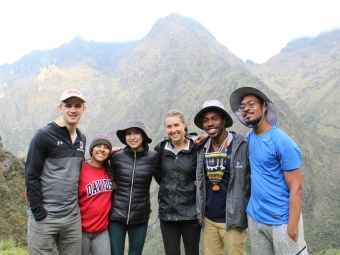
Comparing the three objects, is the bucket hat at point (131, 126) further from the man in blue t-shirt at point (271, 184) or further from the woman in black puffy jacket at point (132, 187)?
the man in blue t-shirt at point (271, 184)

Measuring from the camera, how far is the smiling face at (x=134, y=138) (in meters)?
5.77

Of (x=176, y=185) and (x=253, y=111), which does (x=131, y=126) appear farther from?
(x=253, y=111)

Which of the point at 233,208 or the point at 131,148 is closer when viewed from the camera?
the point at 233,208

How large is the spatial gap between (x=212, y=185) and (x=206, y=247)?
117cm

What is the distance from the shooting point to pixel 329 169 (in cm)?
14800

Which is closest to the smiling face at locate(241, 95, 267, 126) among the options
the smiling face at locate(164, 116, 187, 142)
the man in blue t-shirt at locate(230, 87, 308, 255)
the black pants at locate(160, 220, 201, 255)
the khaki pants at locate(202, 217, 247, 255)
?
the man in blue t-shirt at locate(230, 87, 308, 255)

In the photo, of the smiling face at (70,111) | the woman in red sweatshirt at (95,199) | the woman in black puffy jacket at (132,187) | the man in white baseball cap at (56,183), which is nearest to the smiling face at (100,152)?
the woman in red sweatshirt at (95,199)

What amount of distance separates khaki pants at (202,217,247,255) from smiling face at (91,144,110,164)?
218 cm

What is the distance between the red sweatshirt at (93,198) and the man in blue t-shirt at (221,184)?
5.63 feet

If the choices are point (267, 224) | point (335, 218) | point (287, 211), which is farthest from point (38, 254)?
point (335, 218)

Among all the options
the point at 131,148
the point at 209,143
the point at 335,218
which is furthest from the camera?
the point at 335,218

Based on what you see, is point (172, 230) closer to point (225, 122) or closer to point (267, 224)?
point (267, 224)

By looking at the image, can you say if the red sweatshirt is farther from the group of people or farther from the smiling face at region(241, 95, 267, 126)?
the smiling face at region(241, 95, 267, 126)

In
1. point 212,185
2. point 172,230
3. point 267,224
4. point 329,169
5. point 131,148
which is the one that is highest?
point 131,148
